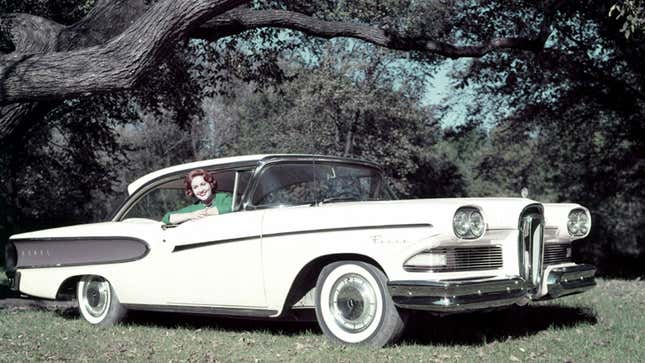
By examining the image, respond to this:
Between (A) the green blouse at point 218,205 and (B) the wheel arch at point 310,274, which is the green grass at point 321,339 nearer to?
(B) the wheel arch at point 310,274

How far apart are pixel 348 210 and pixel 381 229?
0.33 m

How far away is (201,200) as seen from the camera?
23.1ft

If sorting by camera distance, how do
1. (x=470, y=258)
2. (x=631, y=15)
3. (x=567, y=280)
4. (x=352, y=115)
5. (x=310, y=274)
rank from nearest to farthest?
(x=470, y=258) → (x=310, y=274) → (x=567, y=280) → (x=631, y=15) → (x=352, y=115)

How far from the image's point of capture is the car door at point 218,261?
627 cm

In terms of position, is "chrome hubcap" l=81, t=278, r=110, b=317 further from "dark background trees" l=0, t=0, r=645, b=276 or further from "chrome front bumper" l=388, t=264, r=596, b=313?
"chrome front bumper" l=388, t=264, r=596, b=313

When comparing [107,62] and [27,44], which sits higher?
[27,44]

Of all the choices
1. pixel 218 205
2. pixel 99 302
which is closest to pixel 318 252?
pixel 218 205

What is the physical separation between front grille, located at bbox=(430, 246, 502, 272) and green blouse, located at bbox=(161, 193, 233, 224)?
2.12 m

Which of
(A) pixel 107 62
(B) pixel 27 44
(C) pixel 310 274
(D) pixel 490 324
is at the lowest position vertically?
(D) pixel 490 324

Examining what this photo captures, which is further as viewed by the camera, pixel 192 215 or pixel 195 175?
pixel 195 175

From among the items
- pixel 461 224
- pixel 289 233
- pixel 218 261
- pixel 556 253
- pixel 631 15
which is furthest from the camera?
pixel 631 15

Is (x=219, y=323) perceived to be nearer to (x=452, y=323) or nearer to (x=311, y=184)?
(x=311, y=184)

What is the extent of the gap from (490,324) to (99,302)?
149 inches

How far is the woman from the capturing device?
6.82m
